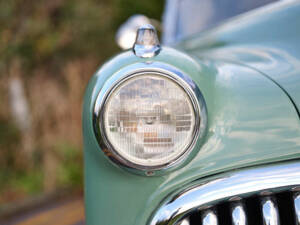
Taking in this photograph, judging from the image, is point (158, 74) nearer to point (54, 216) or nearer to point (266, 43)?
point (266, 43)

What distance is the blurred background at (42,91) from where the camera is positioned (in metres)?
5.12

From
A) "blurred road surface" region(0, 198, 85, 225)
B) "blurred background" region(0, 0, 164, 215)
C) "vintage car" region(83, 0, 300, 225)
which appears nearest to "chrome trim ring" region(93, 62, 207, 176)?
"vintage car" region(83, 0, 300, 225)

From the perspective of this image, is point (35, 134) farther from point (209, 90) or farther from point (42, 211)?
point (209, 90)

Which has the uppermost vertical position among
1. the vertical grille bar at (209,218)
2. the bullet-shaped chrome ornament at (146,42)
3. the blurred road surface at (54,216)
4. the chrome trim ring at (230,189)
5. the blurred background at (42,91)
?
the blurred background at (42,91)

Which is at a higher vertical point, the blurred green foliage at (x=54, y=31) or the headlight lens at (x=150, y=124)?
the blurred green foliage at (x=54, y=31)

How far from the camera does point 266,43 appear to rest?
1337mm

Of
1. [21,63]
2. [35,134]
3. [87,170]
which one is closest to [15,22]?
[21,63]

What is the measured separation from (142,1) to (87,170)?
280 inches

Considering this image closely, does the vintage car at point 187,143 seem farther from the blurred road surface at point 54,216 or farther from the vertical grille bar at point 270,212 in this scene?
the blurred road surface at point 54,216

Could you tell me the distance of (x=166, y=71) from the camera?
3.18ft

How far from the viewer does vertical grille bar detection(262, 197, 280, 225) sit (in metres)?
0.92

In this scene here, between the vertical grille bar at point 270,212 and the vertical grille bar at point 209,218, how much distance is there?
114 mm

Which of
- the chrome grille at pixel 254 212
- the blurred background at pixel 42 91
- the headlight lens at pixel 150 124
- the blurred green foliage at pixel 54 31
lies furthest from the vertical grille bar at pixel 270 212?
the blurred green foliage at pixel 54 31

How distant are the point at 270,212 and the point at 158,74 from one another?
421 millimetres
